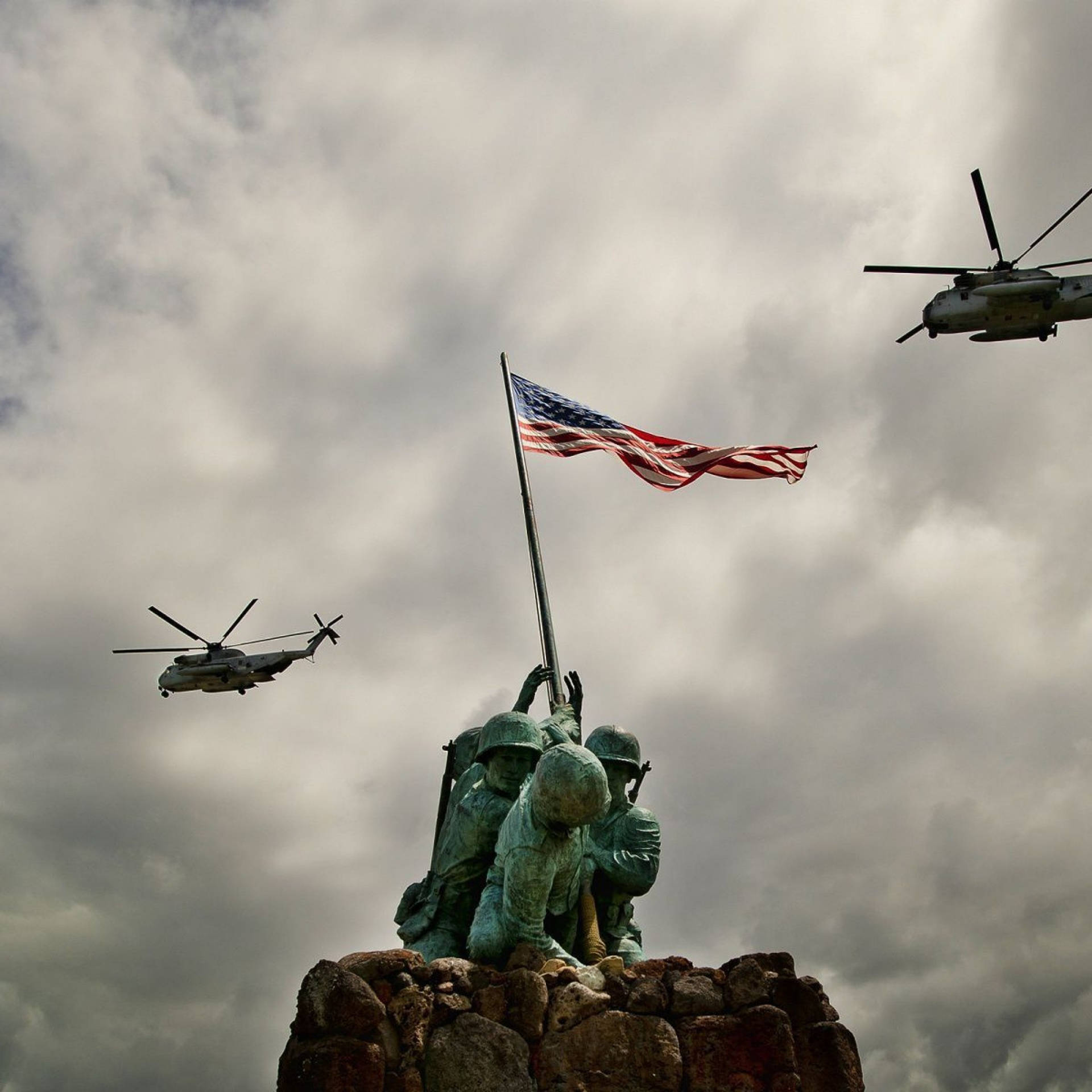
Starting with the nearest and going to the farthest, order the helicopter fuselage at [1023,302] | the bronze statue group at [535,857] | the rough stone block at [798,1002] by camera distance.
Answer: the rough stone block at [798,1002]
the bronze statue group at [535,857]
the helicopter fuselage at [1023,302]

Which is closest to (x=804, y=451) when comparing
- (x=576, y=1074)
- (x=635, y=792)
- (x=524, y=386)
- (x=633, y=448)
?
(x=633, y=448)

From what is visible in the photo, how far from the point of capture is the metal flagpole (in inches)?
600

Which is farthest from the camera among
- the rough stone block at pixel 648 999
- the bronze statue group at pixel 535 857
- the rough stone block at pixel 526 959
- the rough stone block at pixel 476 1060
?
the bronze statue group at pixel 535 857

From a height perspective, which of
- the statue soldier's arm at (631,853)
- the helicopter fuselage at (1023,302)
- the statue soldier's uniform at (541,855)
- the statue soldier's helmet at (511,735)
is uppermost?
the helicopter fuselage at (1023,302)

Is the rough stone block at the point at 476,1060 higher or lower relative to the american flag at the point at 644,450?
lower

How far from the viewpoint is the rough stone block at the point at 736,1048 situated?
9961 mm

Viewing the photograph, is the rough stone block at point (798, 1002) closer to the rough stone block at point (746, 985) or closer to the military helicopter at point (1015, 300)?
the rough stone block at point (746, 985)

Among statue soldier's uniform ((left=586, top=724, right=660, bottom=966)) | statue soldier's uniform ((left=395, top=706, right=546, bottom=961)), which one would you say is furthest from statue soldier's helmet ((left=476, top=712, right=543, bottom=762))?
statue soldier's uniform ((left=586, top=724, right=660, bottom=966))

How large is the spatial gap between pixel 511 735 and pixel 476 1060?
3.84m

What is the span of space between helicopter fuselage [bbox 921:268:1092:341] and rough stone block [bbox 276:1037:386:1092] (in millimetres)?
20984

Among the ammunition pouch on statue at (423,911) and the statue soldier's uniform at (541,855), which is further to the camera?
the ammunition pouch on statue at (423,911)

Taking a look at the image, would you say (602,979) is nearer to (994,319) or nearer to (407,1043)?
(407,1043)

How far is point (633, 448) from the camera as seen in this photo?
21.8m

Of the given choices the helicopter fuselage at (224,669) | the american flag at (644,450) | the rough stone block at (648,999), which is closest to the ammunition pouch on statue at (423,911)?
the rough stone block at (648,999)
